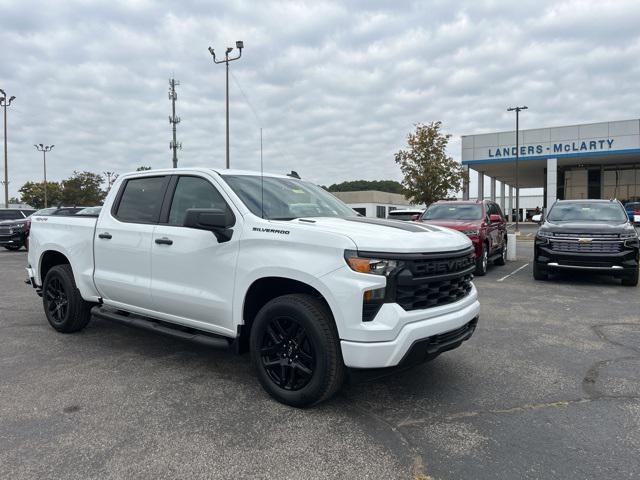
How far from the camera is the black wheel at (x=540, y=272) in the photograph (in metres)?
9.93

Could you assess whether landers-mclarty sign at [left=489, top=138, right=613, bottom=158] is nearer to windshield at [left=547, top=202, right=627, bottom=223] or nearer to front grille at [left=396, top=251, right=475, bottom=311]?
windshield at [left=547, top=202, right=627, bottom=223]

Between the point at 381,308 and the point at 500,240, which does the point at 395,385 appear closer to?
the point at 381,308

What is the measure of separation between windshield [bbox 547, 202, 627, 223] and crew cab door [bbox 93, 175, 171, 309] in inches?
346

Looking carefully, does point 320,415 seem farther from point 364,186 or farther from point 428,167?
point 364,186

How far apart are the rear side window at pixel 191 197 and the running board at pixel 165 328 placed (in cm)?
97

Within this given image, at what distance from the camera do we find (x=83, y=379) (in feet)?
14.0

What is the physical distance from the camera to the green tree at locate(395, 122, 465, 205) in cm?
3108

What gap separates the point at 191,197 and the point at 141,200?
0.76 m

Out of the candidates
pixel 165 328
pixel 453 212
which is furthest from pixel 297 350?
pixel 453 212

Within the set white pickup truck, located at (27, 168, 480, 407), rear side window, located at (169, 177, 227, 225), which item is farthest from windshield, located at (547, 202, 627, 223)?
rear side window, located at (169, 177, 227, 225)

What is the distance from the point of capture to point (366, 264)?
3.27 meters

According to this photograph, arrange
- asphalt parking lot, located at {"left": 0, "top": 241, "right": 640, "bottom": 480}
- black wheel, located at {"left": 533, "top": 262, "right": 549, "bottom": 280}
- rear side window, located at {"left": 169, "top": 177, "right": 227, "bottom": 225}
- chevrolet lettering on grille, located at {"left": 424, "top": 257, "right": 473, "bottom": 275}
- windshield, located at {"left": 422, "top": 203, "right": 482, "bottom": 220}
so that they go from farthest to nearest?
windshield, located at {"left": 422, "top": 203, "right": 482, "bottom": 220} < black wheel, located at {"left": 533, "top": 262, "right": 549, "bottom": 280} < rear side window, located at {"left": 169, "top": 177, "right": 227, "bottom": 225} < chevrolet lettering on grille, located at {"left": 424, "top": 257, "right": 473, "bottom": 275} < asphalt parking lot, located at {"left": 0, "top": 241, "right": 640, "bottom": 480}

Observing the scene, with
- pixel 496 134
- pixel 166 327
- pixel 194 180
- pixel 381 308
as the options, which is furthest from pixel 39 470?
pixel 496 134

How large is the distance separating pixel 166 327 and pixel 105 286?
101 cm
